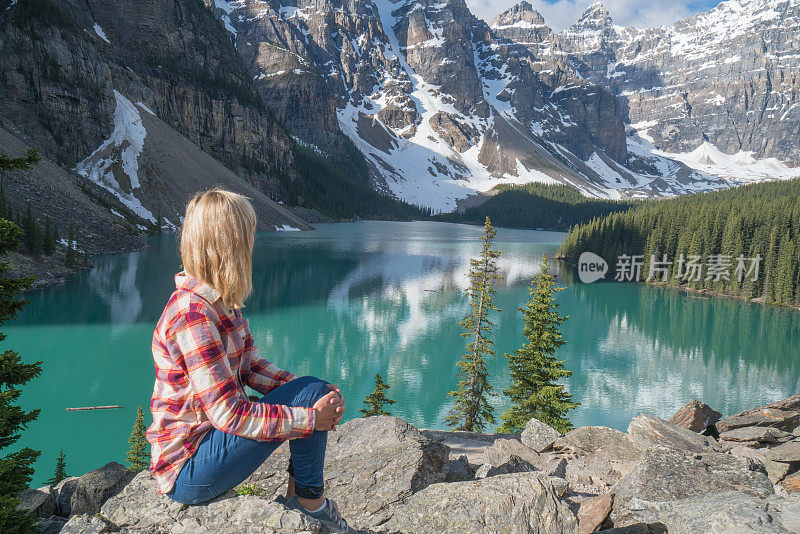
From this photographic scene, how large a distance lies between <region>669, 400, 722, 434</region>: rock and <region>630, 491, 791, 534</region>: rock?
272 inches

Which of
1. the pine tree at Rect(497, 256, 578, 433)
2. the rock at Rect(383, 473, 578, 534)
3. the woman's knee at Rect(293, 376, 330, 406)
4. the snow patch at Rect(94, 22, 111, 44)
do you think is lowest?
the pine tree at Rect(497, 256, 578, 433)

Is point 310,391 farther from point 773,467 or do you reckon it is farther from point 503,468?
point 773,467

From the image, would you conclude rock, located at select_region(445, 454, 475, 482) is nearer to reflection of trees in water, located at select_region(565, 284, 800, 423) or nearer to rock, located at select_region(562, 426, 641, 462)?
rock, located at select_region(562, 426, 641, 462)

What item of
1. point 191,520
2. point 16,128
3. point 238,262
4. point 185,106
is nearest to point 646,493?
point 191,520

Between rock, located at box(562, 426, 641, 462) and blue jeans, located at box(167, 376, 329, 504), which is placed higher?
blue jeans, located at box(167, 376, 329, 504)

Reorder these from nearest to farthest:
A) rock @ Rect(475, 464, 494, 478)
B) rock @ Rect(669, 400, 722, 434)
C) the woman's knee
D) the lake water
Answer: the woman's knee < rock @ Rect(475, 464, 494, 478) < rock @ Rect(669, 400, 722, 434) < the lake water

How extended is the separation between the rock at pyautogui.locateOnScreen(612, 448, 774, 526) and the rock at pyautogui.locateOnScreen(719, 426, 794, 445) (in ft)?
12.1

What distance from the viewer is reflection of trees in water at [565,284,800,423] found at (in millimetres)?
24375

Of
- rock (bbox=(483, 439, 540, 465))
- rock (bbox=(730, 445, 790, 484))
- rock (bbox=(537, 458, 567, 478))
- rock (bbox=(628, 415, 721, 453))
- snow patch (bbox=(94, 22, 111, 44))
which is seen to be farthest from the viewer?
snow patch (bbox=(94, 22, 111, 44))

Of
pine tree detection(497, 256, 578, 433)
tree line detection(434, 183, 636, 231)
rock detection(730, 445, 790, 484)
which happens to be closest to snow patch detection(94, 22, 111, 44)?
pine tree detection(497, 256, 578, 433)

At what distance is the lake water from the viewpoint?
65.6 feet

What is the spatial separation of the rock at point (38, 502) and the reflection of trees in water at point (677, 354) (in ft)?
68.9

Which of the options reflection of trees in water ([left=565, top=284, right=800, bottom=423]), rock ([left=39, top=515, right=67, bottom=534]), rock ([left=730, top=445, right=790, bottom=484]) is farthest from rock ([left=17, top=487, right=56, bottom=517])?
reflection of trees in water ([left=565, top=284, right=800, bottom=423])

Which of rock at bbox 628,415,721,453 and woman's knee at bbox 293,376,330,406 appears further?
rock at bbox 628,415,721,453
